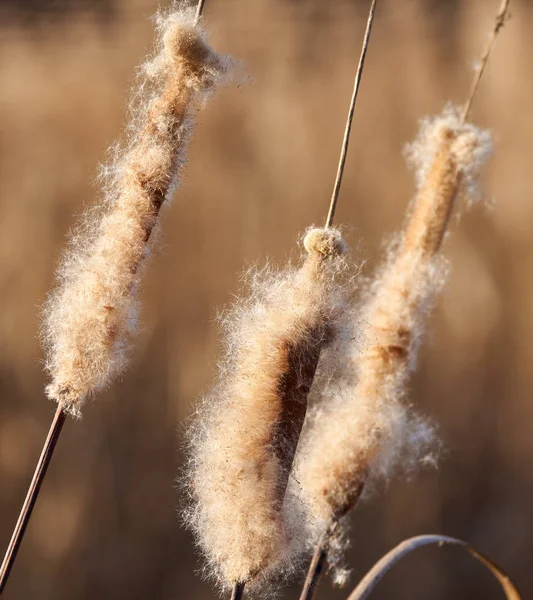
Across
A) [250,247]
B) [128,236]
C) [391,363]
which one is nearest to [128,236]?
[128,236]

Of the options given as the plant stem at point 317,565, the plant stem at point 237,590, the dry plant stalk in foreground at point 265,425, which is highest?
the dry plant stalk in foreground at point 265,425

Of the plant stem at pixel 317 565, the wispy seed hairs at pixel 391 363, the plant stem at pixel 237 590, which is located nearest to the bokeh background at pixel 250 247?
the wispy seed hairs at pixel 391 363

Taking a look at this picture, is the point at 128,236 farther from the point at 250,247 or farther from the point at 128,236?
the point at 250,247

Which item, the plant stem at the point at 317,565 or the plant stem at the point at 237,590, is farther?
the plant stem at the point at 317,565

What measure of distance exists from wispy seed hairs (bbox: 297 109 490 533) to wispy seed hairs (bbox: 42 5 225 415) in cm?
20

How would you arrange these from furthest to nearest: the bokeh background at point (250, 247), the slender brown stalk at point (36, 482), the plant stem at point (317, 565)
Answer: the bokeh background at point (250, 247) → the plant stem at point (317, 565) → the slender brown stalk at point (36, 482)

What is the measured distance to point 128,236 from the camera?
460 millimetres

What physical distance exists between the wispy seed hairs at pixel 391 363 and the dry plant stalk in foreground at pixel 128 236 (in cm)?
20

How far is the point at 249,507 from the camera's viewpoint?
44 cm

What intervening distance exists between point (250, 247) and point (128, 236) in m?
1.01

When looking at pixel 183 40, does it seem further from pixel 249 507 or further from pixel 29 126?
pixel 29 126

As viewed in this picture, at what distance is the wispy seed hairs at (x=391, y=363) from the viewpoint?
0.59 meters

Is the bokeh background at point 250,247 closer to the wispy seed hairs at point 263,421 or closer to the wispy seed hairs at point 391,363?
the wispy seed hairs at point 391,363

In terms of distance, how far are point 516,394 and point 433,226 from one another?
103 centimetres
